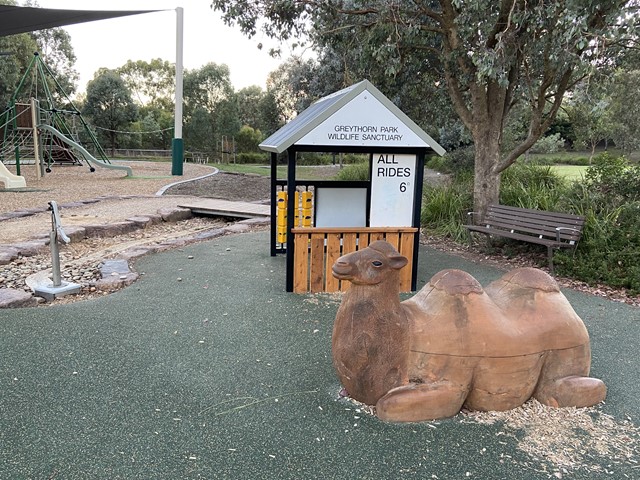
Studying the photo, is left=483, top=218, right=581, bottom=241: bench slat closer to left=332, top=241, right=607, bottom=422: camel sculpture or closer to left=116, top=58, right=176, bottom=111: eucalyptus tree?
left=332, top=241, right=607, bottom=422: camel sculpture

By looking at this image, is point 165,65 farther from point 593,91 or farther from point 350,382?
point 350,382

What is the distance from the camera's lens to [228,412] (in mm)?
2863

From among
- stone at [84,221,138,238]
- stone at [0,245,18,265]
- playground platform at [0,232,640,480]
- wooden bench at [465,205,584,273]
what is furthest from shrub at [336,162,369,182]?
playground platform at [0,232,640,480]

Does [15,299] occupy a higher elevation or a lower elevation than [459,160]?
lower

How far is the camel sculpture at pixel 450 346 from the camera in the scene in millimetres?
2711

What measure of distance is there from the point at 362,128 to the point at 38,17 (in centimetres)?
536

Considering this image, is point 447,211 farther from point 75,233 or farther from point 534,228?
point 75,233

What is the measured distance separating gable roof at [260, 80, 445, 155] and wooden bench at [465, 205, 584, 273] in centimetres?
244

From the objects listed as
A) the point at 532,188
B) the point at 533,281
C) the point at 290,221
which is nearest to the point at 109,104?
the point at 532,188

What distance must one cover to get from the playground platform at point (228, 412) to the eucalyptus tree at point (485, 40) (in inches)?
131

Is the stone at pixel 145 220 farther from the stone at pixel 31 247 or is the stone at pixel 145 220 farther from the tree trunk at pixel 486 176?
the tree trunk at pixel 486 176

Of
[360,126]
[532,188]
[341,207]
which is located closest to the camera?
[360,126]

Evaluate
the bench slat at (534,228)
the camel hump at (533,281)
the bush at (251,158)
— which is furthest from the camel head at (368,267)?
the bush at (251,158)

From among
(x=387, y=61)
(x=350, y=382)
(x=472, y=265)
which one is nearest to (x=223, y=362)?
(x=350, y=382)
